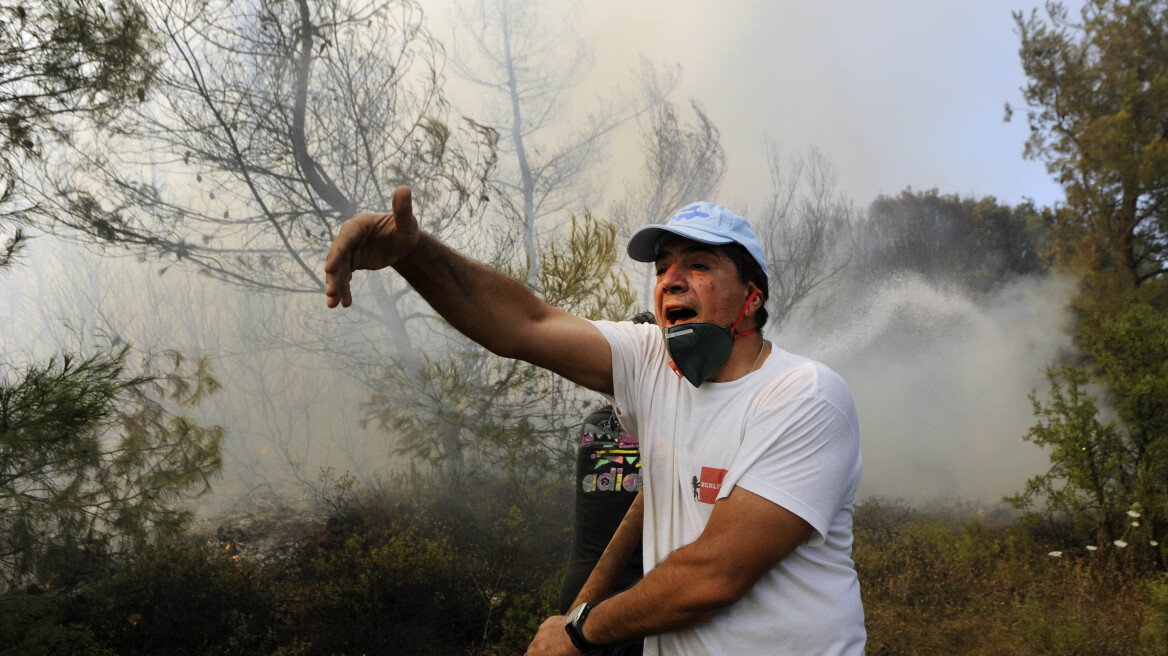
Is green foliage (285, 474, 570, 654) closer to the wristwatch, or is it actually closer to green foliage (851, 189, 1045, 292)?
the wristwatch

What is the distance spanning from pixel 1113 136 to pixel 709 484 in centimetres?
996

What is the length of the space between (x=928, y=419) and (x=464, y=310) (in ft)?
33.6

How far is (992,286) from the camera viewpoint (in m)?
10.8

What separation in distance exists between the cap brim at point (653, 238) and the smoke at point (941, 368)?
8.42 meters

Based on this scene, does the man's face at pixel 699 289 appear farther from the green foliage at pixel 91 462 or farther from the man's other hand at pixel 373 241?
the green foliage at pixel 91 462

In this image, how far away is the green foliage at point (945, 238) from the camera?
35.0ft

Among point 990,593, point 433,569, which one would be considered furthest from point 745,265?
point 990,593

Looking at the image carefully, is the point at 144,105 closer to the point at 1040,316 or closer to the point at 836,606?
the point at 836,606

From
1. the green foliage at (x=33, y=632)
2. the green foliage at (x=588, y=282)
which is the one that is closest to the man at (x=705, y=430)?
the green foliage at (x=33, y=632)

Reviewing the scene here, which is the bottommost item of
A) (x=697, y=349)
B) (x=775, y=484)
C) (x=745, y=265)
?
(x=775, y=484)

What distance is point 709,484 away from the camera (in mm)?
1591

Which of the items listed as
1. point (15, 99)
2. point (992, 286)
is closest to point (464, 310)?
point (15, 99)

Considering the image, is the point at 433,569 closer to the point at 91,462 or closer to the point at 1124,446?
the point at 91,462

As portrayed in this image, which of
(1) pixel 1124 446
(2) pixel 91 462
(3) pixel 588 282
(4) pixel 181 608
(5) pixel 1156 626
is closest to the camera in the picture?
(5) pixel 1156 626
